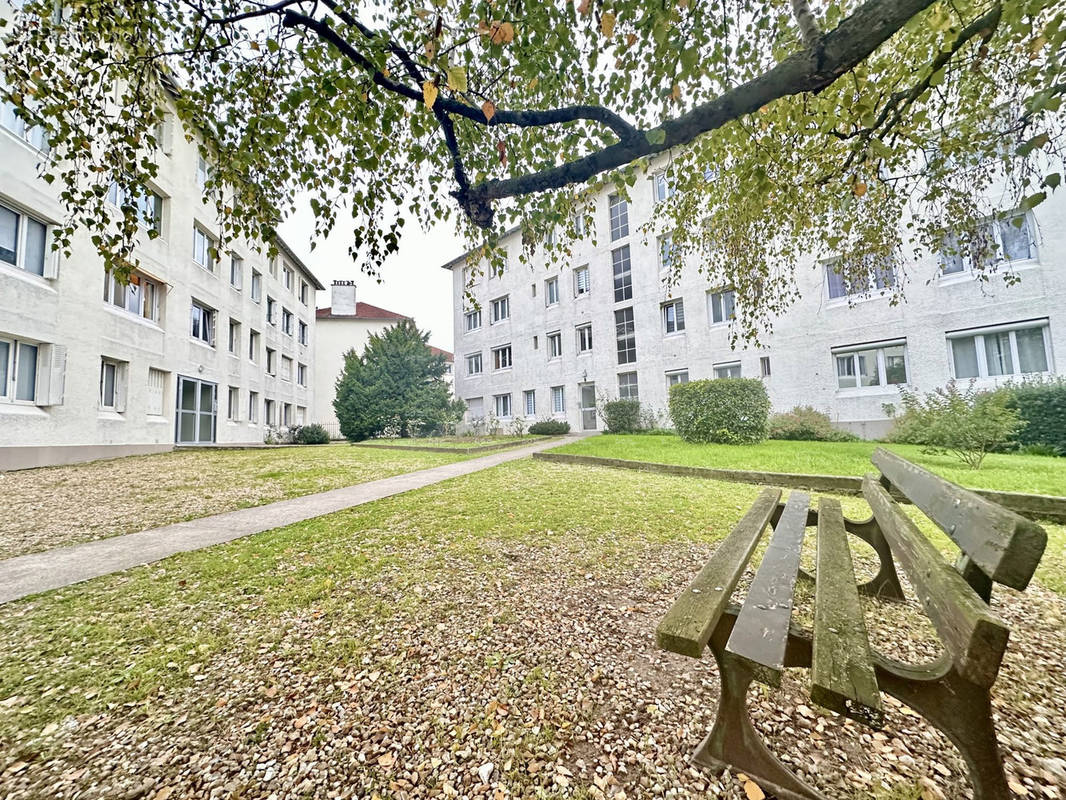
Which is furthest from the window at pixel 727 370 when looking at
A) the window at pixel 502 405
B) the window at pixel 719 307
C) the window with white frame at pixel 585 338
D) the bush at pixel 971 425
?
the window at pixel 502 405

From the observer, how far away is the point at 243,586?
3291mm

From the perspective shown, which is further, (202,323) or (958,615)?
(202,323)

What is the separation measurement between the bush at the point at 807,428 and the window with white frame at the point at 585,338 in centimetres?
1107

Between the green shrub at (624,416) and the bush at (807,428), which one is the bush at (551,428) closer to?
the green shrub at (624,416)

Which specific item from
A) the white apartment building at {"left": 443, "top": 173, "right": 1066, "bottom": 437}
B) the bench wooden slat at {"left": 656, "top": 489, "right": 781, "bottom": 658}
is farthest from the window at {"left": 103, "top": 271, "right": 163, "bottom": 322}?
the bench wooden slat at {"left": 656, "top": 489, "right": 781, "bottom": 658}

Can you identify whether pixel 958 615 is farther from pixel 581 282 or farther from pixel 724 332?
pixel 581 282

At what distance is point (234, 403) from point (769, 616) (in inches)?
954

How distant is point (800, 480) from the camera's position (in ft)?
22.3

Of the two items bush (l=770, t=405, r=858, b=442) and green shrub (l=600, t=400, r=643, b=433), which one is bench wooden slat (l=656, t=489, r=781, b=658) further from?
green shrub (l=600, t=400, r=643, b=433)

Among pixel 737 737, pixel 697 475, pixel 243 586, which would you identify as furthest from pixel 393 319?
pixel 737 737

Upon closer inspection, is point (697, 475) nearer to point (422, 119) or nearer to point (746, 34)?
point (746, 34)

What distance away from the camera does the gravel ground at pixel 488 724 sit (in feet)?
5.08

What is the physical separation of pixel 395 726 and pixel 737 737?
4.64 ft

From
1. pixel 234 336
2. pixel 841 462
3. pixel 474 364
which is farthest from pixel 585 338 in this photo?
pixel 234 336
